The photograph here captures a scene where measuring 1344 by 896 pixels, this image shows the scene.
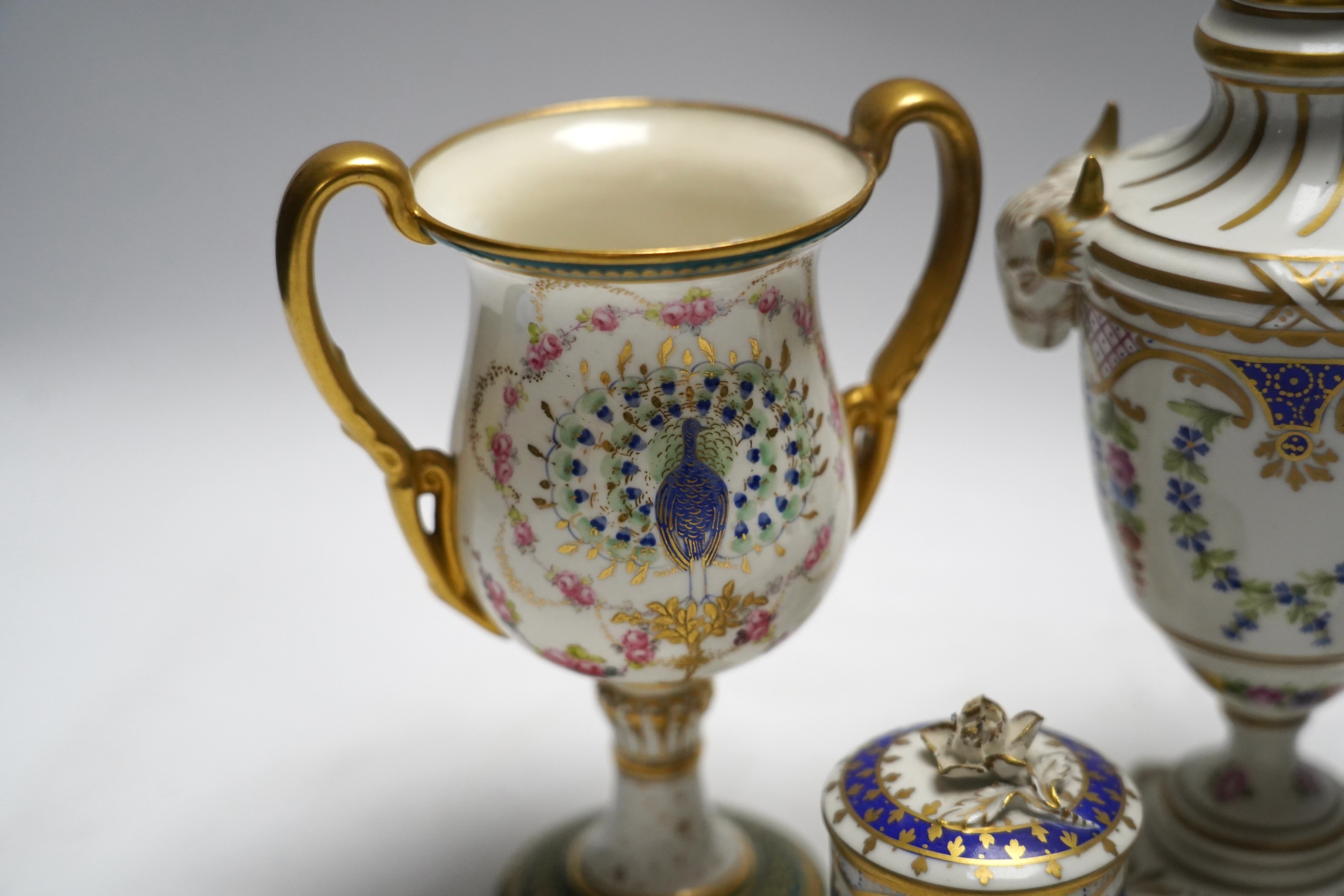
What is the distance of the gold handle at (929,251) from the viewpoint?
4.13 ft

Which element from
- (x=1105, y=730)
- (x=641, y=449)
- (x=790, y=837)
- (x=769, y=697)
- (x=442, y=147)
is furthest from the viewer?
(x=769, y=697)

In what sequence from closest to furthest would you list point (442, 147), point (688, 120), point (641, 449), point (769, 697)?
point (641, 449) → point (442, 147) → point (688, 120) → point (769, 697)

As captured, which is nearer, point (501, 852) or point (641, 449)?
point (641, 449)

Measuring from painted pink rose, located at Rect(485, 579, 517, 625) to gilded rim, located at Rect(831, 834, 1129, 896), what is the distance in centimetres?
33

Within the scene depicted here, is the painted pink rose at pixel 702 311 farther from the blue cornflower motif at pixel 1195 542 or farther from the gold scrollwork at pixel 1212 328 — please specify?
the blue cornflower motif at pixel 1195 542

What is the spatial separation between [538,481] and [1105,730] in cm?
86

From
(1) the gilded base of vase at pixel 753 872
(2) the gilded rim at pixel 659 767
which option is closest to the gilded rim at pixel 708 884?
(1) the gilded base of vase at pixel 753 872

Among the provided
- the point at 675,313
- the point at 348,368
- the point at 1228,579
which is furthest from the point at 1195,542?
the point at 348,368

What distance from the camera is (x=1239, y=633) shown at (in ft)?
4.33

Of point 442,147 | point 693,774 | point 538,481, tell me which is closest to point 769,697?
point 693,774

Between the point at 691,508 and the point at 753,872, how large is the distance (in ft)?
1.67

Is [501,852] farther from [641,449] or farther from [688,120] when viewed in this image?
[688,120]

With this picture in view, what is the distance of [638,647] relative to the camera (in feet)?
4.02

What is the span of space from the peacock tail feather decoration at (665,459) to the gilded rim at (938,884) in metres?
0.26
